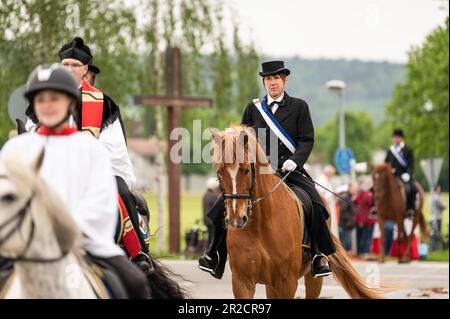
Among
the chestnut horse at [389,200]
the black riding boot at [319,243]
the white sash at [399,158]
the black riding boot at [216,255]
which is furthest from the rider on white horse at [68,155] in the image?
the white sash at [399,158]

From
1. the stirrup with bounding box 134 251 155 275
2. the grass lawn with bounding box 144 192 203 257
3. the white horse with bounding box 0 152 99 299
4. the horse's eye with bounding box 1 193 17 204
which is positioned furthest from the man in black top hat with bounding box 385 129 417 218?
the horse's eye with bounding box 1 193 17 204

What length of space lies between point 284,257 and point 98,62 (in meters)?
20.3

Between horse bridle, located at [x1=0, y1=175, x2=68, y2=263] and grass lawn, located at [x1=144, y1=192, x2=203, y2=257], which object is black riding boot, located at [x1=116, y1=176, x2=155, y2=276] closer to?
grass lawn, located at [x1=144, y1=192, x2=203, y2=257]

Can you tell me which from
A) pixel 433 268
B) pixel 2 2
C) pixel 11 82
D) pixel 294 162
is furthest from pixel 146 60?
pixel 294 162

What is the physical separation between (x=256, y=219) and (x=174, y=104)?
1746cm

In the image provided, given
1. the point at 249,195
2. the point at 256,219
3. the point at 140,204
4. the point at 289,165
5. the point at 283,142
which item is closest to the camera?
the point at 140,204

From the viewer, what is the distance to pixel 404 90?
6341 cm

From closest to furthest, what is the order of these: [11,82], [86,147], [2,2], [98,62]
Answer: [86,147] → [2,2] → [11,82] → [98,62]

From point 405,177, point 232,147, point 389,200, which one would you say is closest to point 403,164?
point 405,177

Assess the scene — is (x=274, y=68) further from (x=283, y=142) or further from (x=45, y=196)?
(x=45, y=196)

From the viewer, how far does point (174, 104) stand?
92.0 feet

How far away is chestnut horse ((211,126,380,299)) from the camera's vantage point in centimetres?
1024

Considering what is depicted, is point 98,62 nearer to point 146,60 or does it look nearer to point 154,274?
point 146,60

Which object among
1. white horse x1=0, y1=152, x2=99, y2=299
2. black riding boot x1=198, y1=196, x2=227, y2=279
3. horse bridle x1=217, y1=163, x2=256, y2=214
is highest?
horse bridle x1=217, y1=163, x2=256, y2=214
